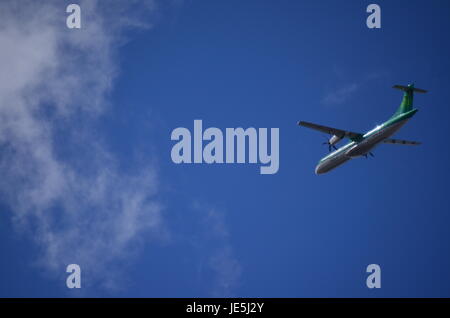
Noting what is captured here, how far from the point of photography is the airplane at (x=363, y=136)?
55.2 m

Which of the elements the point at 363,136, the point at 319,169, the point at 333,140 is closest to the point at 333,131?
the point at 333,140

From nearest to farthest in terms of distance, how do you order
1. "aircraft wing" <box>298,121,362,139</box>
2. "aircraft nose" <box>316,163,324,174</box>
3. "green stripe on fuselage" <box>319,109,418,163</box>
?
"green stripe on fuselage" <box>319,109,418,163</box>, "aircraft wing" <box>298,121,362,139</box>, "aircraft nose" <box>316,163,324,174</box>

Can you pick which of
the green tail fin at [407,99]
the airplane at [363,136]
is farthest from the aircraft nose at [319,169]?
the green tail fin at [407,99]

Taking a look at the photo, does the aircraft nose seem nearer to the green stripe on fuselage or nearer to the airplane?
the airplane

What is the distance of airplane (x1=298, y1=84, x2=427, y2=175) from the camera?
55250 mm

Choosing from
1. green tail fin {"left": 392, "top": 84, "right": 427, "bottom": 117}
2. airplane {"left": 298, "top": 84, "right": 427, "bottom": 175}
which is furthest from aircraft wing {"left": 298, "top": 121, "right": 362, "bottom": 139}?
green tail fin {"left": 392, "top": 84, "right": 427, "bottom": 117}

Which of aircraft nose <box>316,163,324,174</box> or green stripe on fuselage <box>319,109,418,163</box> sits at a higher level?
green stripe on fuselage <box>319,109,418,163</box>

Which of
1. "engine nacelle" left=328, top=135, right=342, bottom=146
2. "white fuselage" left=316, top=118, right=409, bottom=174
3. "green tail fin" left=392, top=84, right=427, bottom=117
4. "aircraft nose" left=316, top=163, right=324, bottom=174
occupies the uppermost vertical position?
"green tail fin" left=392, top=84, right=427, bottom=117

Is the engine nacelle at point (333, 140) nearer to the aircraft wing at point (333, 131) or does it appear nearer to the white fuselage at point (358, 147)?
the aircraft wing at point (333, 131)

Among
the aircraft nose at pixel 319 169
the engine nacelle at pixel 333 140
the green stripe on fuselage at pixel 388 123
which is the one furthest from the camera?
the aircraft nose at pixel 319 169

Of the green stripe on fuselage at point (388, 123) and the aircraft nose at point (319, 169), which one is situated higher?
the green stripe on fuselage at point (388, 123)

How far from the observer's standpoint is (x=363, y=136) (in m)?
59.0
